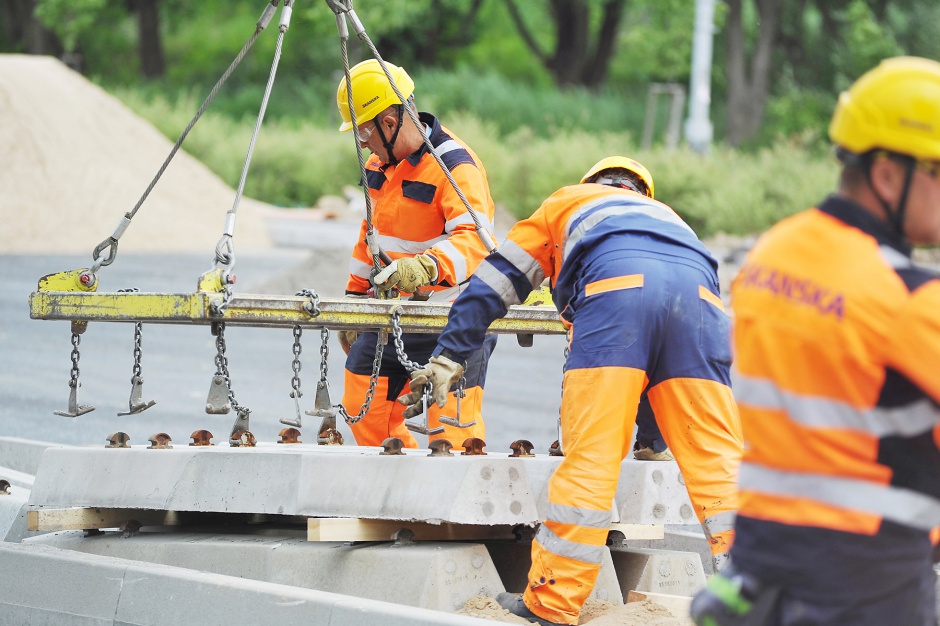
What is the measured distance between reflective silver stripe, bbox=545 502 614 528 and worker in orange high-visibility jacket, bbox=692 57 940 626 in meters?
1.48

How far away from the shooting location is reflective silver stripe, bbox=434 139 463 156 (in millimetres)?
6246

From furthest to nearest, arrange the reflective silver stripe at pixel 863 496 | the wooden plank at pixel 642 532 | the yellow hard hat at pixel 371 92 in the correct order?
the yellow hard hat at pixel 371 92, the wooden plank at pixel 642 532, the reflective silver stripe at pixel 863 496

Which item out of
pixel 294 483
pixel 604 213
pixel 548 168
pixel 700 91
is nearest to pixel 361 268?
pixel 294 483

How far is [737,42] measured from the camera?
108 feet

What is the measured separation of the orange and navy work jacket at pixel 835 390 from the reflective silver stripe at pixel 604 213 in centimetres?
182

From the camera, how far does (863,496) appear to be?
2738mm

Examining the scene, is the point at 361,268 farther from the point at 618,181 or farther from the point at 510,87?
the point at 510,87

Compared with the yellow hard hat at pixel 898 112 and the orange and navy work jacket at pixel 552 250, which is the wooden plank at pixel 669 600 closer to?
the orange and navy work jacket at pixel 552 250

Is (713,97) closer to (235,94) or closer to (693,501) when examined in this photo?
(235,94)

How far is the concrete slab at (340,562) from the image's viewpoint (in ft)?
15.3

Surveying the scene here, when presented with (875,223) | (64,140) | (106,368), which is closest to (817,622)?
(875,223)

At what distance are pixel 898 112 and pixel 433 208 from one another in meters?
3.74

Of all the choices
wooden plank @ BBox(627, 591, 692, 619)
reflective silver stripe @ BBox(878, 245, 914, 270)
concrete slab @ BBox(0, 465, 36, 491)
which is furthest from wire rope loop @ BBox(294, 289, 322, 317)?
reflective silver stripe @ BBox(878, 245, 914, 270)

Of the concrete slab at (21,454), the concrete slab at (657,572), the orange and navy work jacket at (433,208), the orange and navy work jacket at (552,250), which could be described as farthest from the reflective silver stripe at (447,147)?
the concrete slab at (21,454)
